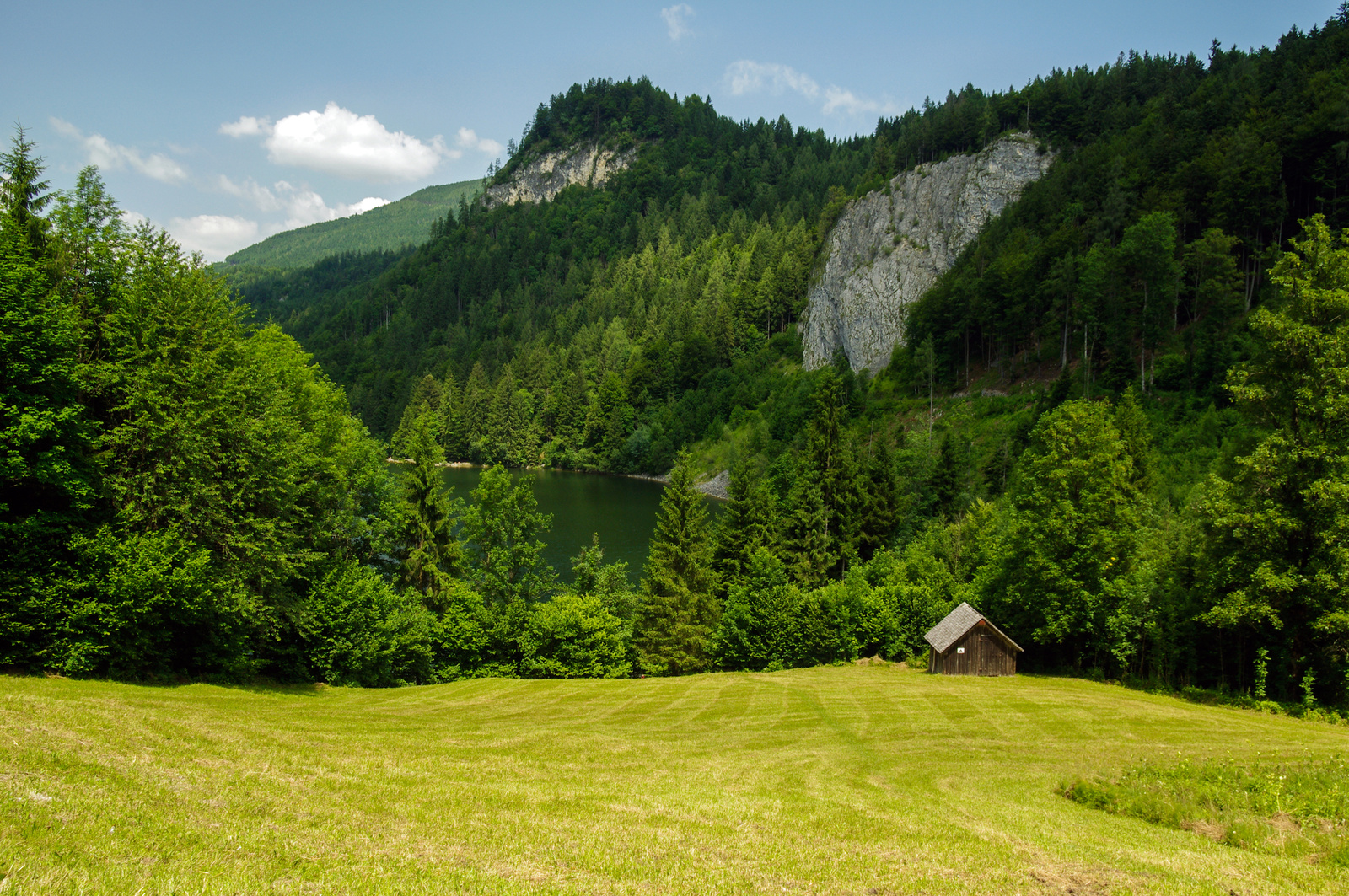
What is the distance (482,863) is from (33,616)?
57.6 ft

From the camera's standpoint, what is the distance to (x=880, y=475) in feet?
181

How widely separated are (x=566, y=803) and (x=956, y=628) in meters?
27.2

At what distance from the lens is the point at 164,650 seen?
21.4 m

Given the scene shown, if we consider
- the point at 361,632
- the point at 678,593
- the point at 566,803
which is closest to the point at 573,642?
the point at 678,593

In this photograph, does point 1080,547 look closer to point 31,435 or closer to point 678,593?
point 678,593

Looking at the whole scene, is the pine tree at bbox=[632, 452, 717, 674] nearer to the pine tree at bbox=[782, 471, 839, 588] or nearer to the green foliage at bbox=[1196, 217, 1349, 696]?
the pine tree at bbox=[782, 471, 839, 588]

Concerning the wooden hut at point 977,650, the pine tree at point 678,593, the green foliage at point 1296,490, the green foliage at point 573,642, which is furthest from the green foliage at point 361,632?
the green foliage at point 1296,490

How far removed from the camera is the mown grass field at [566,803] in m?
7.57

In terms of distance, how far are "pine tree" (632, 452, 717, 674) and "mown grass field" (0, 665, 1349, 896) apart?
61.1 feet

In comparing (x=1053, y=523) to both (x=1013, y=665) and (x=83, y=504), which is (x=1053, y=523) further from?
(x=83, y=504)

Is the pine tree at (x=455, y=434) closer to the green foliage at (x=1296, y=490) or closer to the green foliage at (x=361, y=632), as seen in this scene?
the green foliage at (x=361, y=632)

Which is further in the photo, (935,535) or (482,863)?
(935,535)

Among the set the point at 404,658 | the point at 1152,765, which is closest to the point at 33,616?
the point at 404,658

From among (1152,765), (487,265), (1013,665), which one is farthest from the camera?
(487,265)
